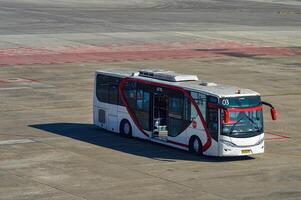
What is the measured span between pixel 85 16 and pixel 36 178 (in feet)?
248

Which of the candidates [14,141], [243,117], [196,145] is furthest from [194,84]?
[14,141]

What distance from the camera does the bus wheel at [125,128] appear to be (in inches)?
1855

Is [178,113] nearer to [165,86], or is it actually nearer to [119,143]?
[165,86]

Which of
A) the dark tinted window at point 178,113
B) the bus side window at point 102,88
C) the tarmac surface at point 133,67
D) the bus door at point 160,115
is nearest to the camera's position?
the tarmac surface at point 133,67

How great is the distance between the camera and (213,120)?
42.2 meters

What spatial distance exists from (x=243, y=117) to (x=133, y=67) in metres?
30.9

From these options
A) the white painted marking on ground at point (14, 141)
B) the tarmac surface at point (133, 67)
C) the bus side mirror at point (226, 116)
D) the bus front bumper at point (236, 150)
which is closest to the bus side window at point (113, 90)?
the tarmac surface at point (133, 67)

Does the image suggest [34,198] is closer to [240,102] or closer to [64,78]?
[240,102]

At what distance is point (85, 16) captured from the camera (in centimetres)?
11219

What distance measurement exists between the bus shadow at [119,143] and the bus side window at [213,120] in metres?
1.19

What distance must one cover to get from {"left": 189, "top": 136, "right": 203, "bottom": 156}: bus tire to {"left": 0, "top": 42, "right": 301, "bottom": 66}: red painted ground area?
106ft

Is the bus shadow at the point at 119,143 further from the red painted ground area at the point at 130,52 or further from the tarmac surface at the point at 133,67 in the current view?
the red painted ground area at the point at 130,52

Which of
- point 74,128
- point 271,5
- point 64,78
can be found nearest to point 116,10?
point 271,5

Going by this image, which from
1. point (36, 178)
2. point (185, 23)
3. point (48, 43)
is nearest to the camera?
point (36, 178)
